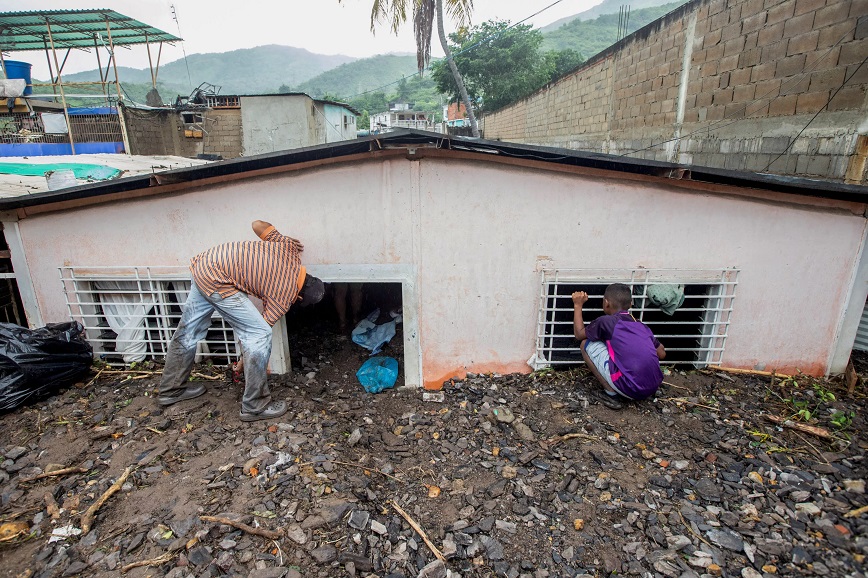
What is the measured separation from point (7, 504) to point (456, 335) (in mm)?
3630

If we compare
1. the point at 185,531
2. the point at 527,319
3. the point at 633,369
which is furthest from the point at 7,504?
the point at 633,369

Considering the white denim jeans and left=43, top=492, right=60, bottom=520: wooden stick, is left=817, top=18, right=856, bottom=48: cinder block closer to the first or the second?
the white denim jeans

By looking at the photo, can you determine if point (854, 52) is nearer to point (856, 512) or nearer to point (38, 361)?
point (856, 512)

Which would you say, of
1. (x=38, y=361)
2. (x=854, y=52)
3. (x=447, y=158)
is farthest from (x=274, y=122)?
(x=854, y=52)

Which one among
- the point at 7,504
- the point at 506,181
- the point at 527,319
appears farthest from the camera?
the point at 527,319

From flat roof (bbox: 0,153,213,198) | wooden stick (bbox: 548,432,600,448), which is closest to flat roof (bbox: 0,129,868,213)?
flat roof (bbox: 0,153,213,198)

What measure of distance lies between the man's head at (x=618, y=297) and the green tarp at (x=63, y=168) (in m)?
7.41

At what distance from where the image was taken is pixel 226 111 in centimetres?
1605

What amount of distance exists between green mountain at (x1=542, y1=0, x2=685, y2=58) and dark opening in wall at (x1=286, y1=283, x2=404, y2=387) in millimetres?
74935

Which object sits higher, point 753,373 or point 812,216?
point 812,216

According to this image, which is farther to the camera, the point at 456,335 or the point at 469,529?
the point at 456,335

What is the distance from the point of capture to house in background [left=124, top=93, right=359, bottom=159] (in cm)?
1580

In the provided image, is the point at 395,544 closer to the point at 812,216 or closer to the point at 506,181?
the point at 506,181

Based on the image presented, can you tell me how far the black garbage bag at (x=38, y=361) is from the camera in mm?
4016
